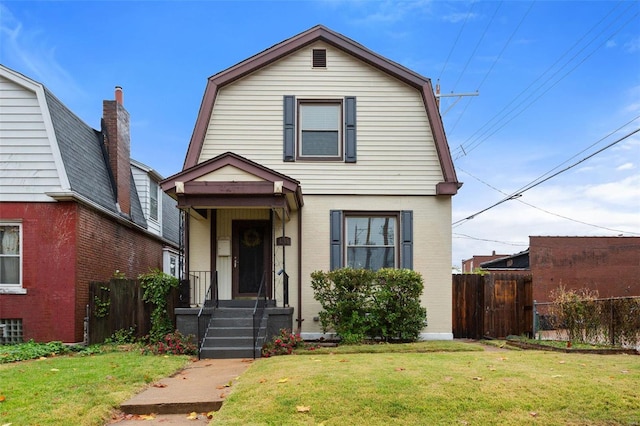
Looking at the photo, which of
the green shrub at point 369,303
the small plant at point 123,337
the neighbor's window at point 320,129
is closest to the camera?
the green shrub at point 369,303

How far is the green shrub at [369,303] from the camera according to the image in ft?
33.9

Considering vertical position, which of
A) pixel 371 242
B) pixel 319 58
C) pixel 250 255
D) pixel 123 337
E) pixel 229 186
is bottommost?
pixel 123 337

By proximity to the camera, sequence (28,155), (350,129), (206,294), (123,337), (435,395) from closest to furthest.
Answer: (435,395)
(206,294)
(123,337)
(28,155)
(350,129)

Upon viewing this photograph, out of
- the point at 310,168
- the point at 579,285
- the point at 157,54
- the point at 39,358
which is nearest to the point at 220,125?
the point at 310,168

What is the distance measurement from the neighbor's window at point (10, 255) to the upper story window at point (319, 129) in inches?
249

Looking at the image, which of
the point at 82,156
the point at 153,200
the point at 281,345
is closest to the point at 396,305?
the point at 281,345

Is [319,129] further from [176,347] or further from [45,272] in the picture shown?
[45,272]

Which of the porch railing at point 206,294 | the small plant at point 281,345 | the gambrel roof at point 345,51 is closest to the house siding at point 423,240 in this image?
the gambrel roof at point 345,51

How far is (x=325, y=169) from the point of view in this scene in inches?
473

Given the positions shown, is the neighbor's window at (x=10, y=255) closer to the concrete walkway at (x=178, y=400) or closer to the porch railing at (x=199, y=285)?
the porch railing at (x=199, y=285)

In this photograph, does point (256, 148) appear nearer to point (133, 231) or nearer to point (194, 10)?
point (194, 10)

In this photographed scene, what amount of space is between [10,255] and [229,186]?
5.46m

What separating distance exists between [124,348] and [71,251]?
99.1 inches

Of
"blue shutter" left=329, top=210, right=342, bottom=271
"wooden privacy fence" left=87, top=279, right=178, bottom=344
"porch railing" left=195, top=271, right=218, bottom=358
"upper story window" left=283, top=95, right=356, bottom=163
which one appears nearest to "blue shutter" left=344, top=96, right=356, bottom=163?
Answer: "upper story window" left=283, top=95, right=356, bottom=163
